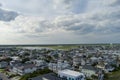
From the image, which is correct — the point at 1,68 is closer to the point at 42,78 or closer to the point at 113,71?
the point at 42,78

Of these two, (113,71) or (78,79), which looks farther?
(113,71)

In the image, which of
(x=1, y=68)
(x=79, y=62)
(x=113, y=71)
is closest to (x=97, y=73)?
(x=113, y=71)

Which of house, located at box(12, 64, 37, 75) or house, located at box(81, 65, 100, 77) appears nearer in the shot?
house, located at box(81, 65, 100, 77)

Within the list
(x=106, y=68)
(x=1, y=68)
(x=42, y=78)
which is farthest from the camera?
(x=1, y=68)

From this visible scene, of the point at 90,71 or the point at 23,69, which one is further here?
the point at 23,69

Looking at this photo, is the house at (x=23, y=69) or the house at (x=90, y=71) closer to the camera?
the house at (x=90, y=71)

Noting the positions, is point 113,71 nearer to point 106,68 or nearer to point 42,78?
point 106,68

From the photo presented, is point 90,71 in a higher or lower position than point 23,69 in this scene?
lower

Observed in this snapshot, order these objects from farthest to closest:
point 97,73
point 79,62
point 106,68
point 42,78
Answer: point 79,62 < point 106,68 < point 97,73 < point 42,78

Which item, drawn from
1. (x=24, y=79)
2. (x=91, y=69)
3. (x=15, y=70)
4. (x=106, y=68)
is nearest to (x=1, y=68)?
(x=15, y=70)
